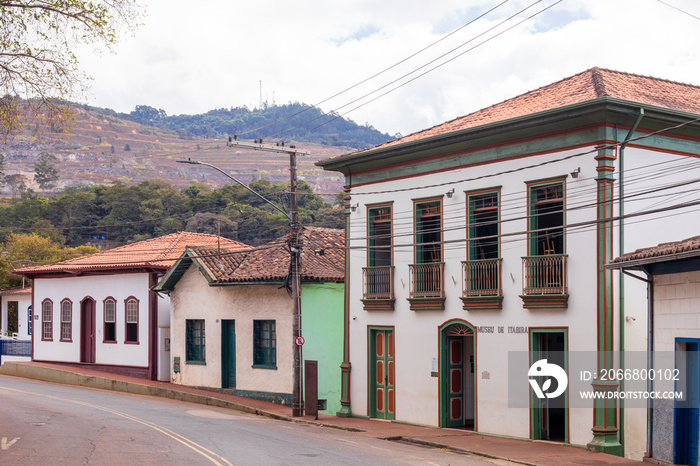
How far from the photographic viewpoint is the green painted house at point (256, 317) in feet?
85.4

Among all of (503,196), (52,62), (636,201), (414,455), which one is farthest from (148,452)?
(636,201)

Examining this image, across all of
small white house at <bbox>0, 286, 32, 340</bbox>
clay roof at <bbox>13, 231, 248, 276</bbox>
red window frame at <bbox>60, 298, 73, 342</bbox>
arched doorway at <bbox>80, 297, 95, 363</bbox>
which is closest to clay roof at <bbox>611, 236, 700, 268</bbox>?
clay roof at <bbox>13, 231, 248, 276</bbox>

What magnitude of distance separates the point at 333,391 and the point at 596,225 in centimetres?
1091

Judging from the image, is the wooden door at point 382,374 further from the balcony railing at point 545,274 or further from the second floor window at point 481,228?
the balcony railing at point 545,274

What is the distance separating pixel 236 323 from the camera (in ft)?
93.7

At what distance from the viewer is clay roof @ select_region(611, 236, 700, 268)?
13867mm

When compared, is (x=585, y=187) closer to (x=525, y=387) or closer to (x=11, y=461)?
(x=525, y=387)

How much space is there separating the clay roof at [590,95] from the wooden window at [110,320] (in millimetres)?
17165

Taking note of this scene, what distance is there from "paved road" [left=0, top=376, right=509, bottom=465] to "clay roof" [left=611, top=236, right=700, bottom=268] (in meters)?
4.52

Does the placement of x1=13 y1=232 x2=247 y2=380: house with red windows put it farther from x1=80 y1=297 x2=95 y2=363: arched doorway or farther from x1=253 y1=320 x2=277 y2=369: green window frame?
x1=253 y1=320 x2=277 y2=369: green window frame

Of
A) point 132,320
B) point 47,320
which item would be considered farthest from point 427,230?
point 47,320

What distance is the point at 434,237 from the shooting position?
21.9m

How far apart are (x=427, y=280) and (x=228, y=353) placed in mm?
10186

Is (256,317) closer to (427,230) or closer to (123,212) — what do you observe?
(427,230)
